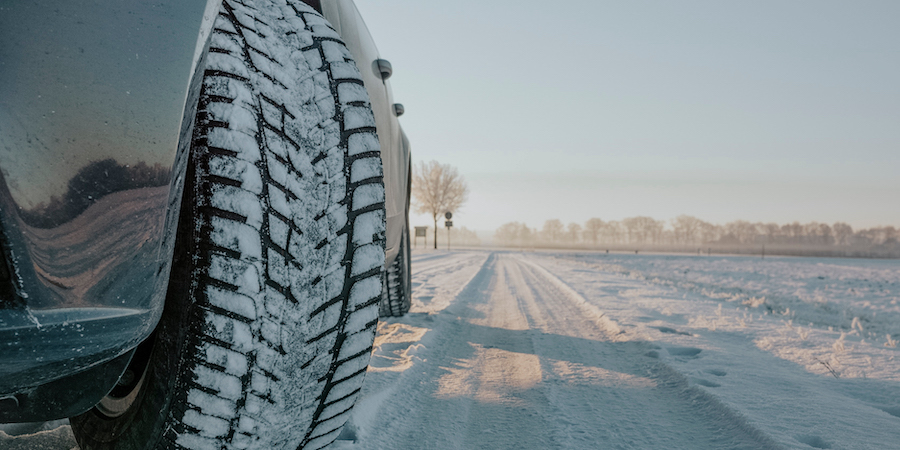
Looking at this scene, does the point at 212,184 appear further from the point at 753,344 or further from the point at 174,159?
the point at 753,344

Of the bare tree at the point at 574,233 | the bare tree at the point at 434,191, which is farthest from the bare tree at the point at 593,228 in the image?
the bare tree at the point at 434,191

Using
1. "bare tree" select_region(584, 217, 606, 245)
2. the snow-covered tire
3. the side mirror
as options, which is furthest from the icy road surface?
"bare tree" select_region(584, 217, 606, 245)

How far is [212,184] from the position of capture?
33.9 inches

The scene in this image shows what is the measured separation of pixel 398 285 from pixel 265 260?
110 inches

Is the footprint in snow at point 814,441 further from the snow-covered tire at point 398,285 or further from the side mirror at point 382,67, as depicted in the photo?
the snow-covered tire at point 398,285

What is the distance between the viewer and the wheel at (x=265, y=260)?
0.86 meters

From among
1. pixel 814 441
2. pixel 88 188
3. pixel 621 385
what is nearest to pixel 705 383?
pixel 621 385

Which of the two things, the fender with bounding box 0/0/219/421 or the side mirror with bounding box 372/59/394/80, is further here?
the side mirror with bounding box 372/59/394/80

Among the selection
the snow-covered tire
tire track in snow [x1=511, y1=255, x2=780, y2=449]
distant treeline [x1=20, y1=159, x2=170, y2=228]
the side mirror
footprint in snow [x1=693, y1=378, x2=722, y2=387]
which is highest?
the side mirror

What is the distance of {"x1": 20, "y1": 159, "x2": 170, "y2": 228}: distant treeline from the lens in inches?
25.7

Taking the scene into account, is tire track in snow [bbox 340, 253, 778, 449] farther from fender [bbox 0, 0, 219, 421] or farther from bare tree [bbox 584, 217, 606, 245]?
bare tree [bbox 584, 217, 606, 245]

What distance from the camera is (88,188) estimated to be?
688mm

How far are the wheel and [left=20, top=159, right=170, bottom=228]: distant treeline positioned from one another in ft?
0.44

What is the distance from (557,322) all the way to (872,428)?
235cm
